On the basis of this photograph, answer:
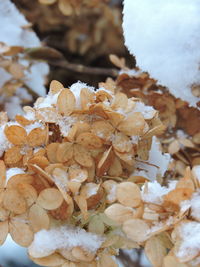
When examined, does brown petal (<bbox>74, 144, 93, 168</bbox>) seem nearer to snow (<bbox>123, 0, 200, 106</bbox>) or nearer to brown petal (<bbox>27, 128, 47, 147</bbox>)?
brown petal (<bbox>27, 128, 47, 147</bbox>)

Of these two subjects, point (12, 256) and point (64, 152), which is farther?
point (12, 256)

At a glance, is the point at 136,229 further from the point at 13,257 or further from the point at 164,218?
the point at 13,257

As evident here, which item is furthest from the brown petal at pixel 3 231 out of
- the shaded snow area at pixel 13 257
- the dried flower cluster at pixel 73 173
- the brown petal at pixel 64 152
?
the shaded snow area at pixel 13 257

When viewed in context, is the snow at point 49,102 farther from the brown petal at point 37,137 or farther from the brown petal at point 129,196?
the brown petal at point 129,196

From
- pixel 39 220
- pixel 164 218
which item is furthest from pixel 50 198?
pixel 164 218

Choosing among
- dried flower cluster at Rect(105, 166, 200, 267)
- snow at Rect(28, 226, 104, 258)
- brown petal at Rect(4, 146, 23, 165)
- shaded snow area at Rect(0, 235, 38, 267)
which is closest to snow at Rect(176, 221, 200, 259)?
dried flower cluster at Rect(105, 166, 200, 267)
